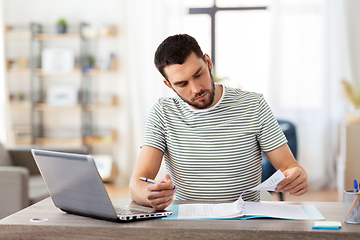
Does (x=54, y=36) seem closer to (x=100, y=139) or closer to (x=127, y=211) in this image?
(x=100, y=139)

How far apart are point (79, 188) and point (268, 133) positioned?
74 centimetres

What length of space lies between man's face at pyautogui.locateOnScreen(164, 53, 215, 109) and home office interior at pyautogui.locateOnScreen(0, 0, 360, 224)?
105 inches

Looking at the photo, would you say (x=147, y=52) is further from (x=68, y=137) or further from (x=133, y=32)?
(x=68, y=137)

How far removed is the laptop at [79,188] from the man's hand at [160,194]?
1.0 inches

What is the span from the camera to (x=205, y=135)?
5.15 feet

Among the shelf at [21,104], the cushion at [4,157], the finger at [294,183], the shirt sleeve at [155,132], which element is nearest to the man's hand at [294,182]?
the finger at [294,183]

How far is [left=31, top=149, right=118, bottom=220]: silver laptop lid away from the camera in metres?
1.05

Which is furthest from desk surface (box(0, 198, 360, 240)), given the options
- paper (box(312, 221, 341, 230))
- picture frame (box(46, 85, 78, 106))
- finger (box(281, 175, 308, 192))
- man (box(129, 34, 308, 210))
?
picture frame (box(46, 85, 78, 106))

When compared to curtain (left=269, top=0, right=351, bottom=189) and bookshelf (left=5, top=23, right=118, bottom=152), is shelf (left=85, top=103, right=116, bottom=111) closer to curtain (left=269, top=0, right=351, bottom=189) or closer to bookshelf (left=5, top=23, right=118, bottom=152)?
bookshelf (left=5, top=23, right=118, bottom=152)

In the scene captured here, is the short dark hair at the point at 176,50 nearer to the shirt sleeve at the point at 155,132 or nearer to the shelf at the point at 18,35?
the shirt sleeve at the point at 155,132

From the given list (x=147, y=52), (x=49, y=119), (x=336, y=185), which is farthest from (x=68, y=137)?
(x=336, y=185)

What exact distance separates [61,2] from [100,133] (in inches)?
59.4

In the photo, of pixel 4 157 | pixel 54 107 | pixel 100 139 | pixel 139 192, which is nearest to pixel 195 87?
pixel 139 192

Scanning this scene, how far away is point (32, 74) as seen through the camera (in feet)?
15.1
